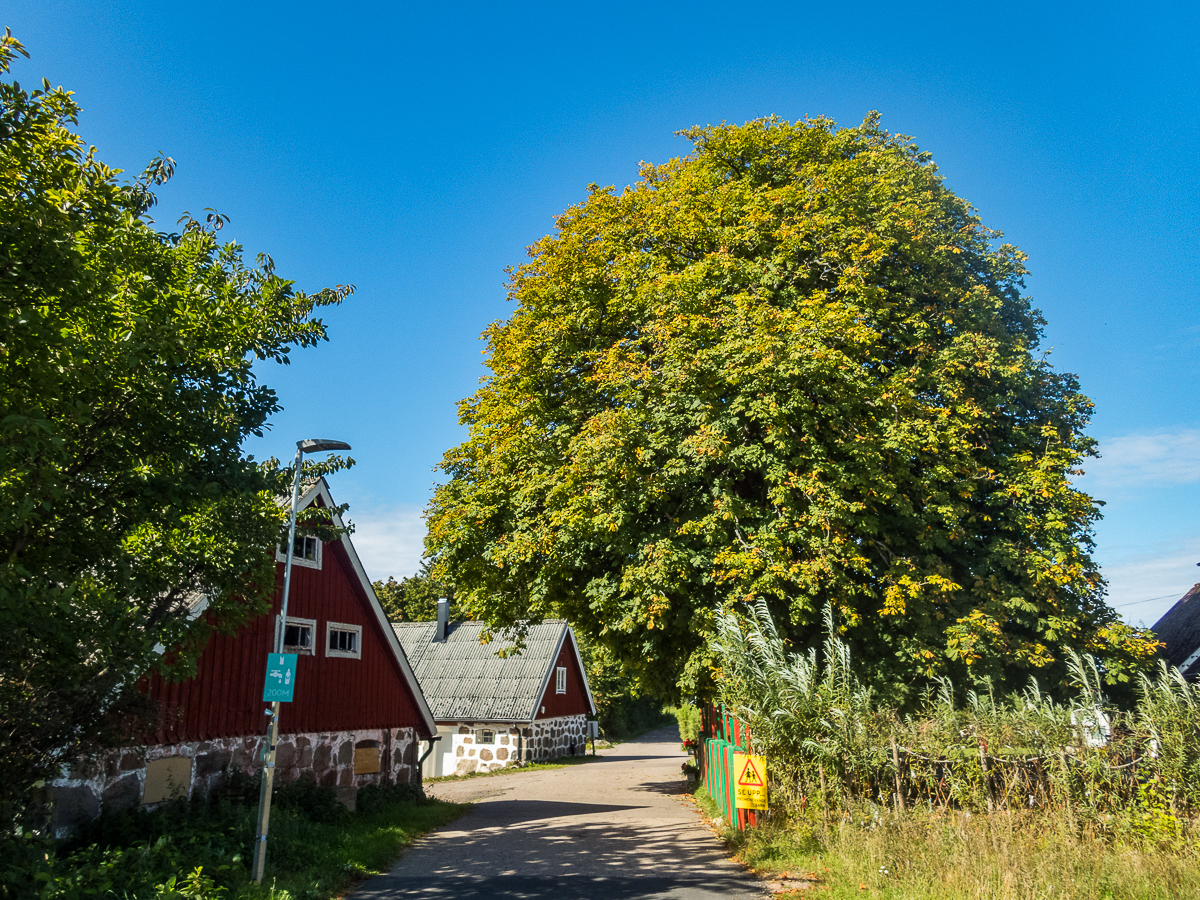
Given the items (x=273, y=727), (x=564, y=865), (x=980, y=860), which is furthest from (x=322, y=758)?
(x=980, y=860)

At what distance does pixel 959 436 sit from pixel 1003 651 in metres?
4.03

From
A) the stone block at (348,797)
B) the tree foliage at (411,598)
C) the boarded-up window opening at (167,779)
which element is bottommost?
the stone block at (348,797)

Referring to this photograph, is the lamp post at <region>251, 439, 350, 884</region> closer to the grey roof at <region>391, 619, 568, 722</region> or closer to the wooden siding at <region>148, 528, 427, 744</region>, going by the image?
the wooden siding at <region>148, 528, 427, 744</region>

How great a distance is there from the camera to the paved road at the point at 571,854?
977cm

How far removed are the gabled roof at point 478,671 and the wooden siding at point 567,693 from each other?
2.13ft

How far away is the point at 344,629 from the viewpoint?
1805cm

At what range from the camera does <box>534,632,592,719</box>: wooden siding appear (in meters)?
33.1

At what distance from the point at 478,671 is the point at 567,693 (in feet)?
16.9

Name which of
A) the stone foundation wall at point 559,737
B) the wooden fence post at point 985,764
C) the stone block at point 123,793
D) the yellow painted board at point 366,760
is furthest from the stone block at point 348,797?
the stone foundation wall at point 559,737

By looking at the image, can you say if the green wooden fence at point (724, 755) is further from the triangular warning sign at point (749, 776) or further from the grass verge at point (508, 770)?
the grass verge at point (508, 770)

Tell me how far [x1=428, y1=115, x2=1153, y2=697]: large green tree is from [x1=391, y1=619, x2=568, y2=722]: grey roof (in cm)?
1385

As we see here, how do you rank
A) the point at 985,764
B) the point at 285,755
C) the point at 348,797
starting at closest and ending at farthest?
the point at 985,764 < the point at 285,755 < the point at 348,797

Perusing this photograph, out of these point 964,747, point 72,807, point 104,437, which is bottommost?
point 72,807

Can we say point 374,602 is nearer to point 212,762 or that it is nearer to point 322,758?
point 322,758
